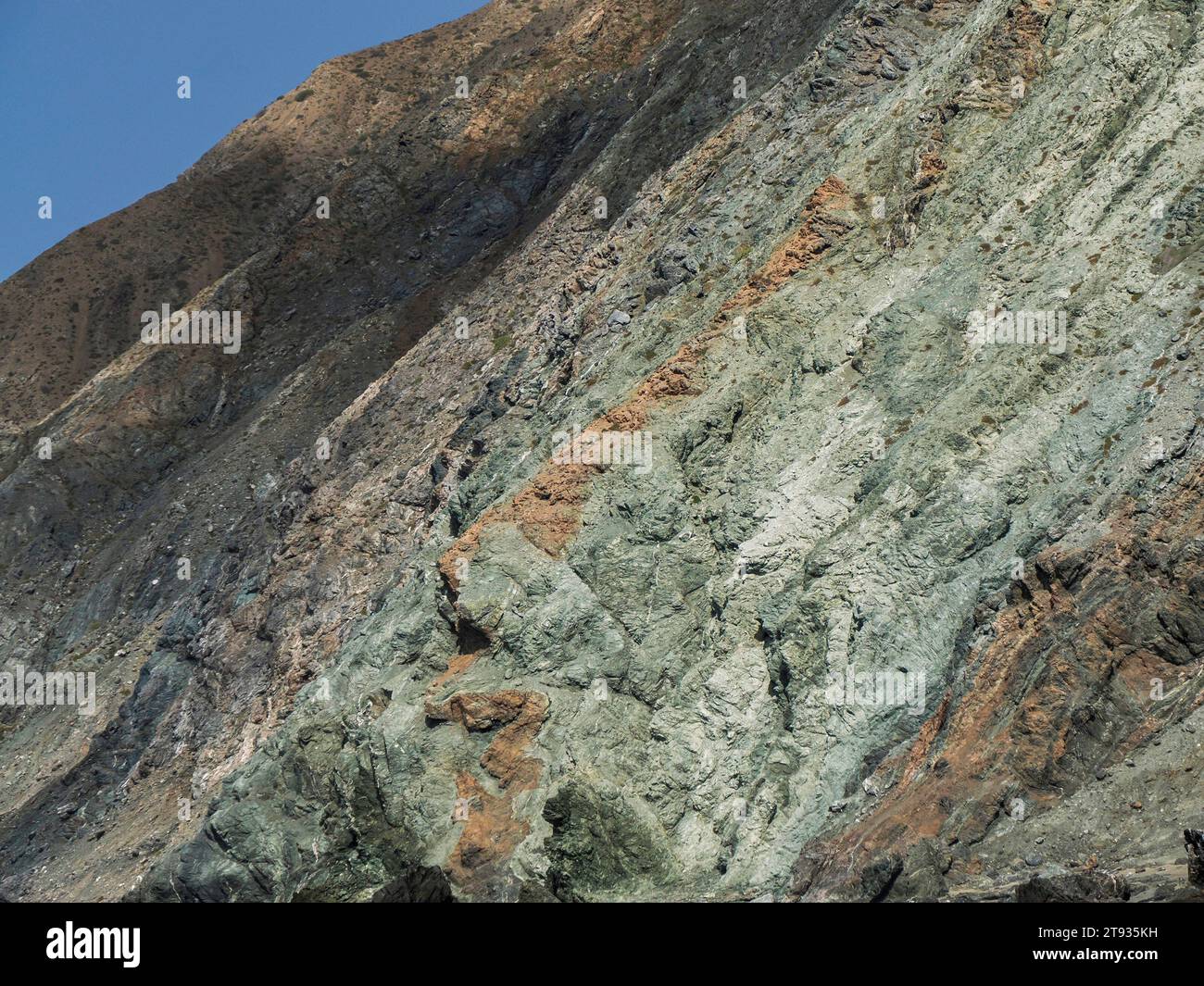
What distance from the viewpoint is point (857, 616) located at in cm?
2403

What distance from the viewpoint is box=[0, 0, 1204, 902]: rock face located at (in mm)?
20406

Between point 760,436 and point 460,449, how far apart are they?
13762 mm

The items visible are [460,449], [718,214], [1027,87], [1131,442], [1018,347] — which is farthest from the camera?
[460,449]

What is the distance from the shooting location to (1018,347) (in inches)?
1021

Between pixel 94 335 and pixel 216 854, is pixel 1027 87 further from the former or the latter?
pixel 94 335

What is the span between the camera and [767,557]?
26.3 metres

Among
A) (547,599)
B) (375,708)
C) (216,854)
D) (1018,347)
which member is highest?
(1018,347)

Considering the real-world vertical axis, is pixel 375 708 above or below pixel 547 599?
below

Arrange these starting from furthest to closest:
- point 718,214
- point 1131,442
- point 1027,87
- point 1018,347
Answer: point 718,214
point 1027,87
point 1018,347
point 1131,442

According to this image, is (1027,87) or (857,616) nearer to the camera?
(857,616)

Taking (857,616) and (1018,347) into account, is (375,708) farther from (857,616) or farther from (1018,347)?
(1018,347)

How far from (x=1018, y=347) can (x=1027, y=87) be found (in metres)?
8.78

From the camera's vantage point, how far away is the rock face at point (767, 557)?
2041 centimetres
